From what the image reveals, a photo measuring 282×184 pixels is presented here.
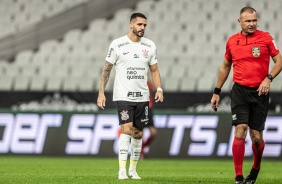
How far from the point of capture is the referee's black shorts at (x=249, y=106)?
6441mm

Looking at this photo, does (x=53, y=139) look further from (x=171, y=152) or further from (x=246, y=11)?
(x=246, y=11)

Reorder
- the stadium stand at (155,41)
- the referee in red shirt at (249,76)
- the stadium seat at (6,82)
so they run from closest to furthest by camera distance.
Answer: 1. the referee in red shirt at (249,76)
2. the stadium stand at (155,41)
3. the stadium seat at (6,82)

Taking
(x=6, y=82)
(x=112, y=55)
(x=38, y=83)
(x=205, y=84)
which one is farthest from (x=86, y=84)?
(x=112, y=55)

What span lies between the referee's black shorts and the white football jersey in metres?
1.39

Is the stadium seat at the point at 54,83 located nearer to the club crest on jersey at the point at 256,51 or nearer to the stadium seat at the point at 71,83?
the stadium seat at the point at 71,83

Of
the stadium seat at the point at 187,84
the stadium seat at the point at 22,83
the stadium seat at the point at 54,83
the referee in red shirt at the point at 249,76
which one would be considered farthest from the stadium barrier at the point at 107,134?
the referee in red shirt at the point at 249,76

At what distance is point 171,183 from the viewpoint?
6648 millimetres

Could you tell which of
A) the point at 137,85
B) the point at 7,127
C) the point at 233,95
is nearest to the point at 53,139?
the point at 7,127

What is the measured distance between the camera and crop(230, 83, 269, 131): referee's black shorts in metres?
6.44

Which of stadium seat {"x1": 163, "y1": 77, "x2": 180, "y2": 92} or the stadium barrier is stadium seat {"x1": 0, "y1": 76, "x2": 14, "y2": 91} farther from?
stadium seat {"x1": 163, "y1": 77, "x2": 180, "y2": 92}

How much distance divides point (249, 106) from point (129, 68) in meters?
1.73

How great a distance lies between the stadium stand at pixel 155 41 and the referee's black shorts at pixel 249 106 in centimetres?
828

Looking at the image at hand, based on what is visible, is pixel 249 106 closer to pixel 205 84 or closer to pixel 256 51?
pixel 256 51

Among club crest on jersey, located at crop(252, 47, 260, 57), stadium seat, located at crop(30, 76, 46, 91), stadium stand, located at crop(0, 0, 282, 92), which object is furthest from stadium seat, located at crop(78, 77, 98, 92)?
club crest on jersey, located at crop(252, 47, 260, 57)
